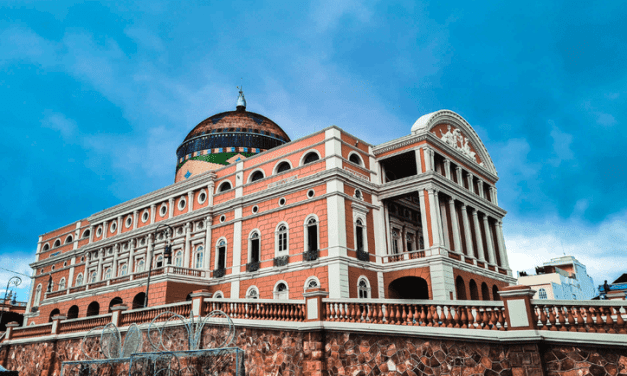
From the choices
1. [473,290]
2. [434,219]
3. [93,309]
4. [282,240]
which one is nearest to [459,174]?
[434,219]

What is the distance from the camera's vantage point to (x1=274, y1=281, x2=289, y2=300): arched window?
2509 centimetres

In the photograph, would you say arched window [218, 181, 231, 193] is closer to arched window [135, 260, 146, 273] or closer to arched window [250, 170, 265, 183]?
arched window [250, 170, 265, 183]

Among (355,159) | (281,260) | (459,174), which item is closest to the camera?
(281,260)

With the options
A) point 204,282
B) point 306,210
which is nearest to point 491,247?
point 306,210

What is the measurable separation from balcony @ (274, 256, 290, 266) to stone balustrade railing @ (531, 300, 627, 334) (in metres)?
16.6

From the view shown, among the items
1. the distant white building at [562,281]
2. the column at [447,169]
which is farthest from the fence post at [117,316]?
the distant white building at [562,281]

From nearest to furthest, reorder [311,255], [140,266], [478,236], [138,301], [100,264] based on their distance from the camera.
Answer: [311,255], [138,301], [478,236], [140,266], [100,264]

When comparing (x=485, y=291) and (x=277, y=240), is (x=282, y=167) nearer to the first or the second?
(x=277, y=240)

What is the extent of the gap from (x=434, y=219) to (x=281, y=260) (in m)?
8.48

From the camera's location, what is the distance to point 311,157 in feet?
88.8

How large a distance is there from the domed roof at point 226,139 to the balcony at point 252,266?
13444mm

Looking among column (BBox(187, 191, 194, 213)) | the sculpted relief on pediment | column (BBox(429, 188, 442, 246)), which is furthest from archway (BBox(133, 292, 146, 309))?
the sculpted relief on pediment

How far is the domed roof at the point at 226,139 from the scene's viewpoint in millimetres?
39625

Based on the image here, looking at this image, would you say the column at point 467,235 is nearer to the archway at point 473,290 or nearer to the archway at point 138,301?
the archway at point 473,290
